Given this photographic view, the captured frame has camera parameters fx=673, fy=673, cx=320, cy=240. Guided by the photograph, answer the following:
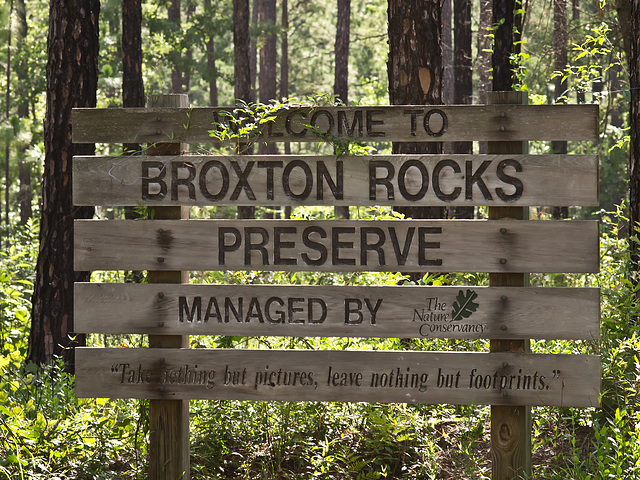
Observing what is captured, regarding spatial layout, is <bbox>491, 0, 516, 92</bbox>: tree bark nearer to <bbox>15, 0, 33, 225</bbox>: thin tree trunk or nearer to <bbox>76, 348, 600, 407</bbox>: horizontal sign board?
<bbox>76, 348, 600, 407</bbox>: horizontal sign board

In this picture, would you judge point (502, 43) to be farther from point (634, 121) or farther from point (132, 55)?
point (132, 55)

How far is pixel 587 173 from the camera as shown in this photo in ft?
12.6

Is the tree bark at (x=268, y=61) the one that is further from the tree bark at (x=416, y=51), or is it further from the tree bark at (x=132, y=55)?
the tree bark at (x=416, y=51)

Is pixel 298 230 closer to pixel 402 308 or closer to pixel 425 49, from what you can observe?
pixel 402 308

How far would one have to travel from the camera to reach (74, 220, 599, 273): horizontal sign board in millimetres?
3900

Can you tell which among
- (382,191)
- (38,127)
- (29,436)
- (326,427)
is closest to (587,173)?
(382,191)

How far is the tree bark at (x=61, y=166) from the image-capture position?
6336 millimetres

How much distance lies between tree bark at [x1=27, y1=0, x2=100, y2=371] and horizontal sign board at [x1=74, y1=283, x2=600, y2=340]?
2.46 meters

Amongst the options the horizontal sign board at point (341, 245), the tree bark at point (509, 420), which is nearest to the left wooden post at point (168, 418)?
the horizontal sign board at point (341, 245)

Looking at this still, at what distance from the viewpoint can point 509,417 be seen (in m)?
4.04

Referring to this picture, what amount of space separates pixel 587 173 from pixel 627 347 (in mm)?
1697

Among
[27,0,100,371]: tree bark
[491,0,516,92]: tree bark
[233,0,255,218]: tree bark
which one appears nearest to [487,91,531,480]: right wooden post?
[27,0,100,371]: tree bark

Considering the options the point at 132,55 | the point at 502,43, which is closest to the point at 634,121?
the point at 502,43

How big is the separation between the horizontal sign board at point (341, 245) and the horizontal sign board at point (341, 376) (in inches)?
21.2
